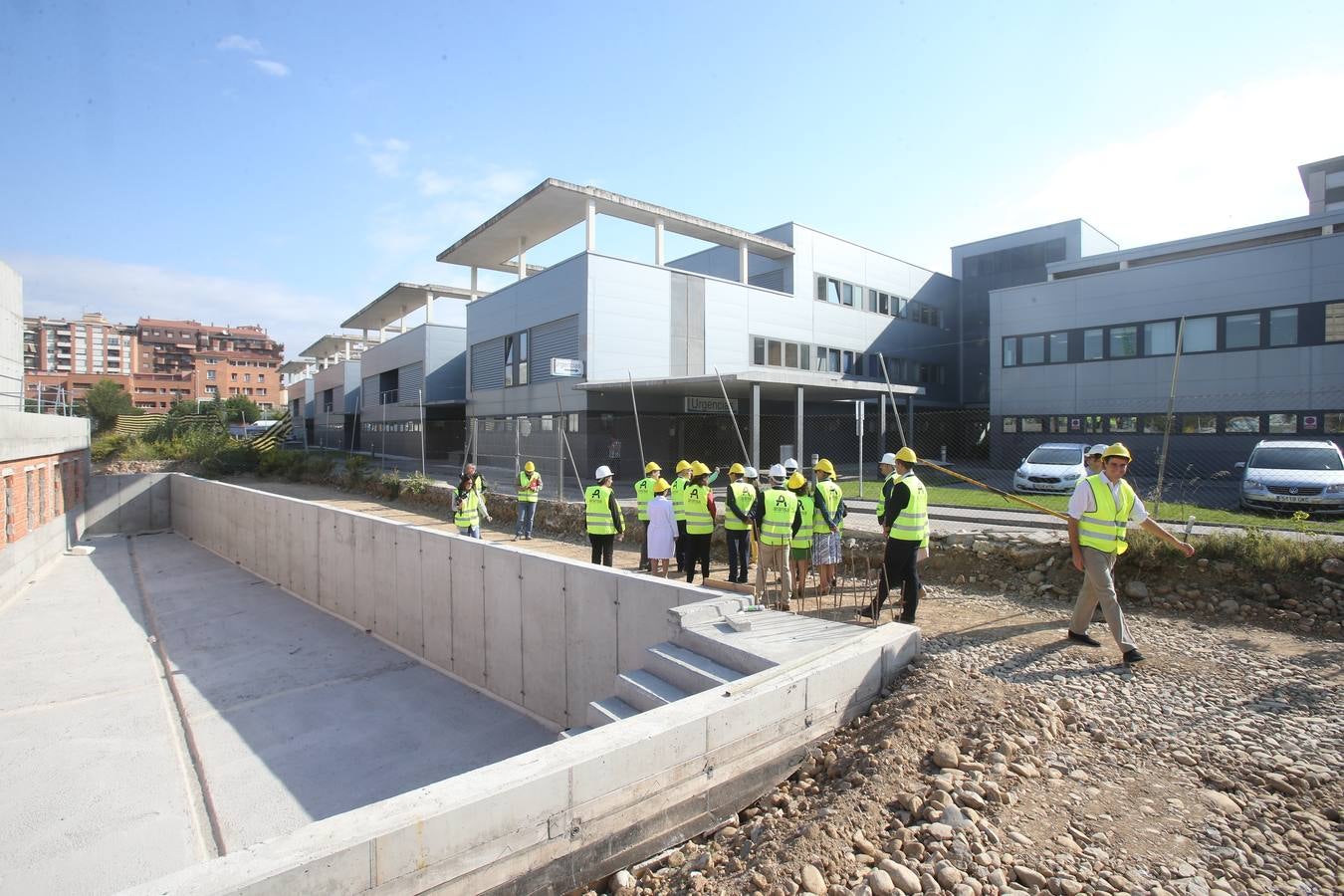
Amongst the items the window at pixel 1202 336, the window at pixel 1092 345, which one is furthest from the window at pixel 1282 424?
the window at pixel 1092 345

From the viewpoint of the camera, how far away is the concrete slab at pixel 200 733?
18.6 feet

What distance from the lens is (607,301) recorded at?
22281 mm

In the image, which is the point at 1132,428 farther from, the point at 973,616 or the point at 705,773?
the point at 705,773

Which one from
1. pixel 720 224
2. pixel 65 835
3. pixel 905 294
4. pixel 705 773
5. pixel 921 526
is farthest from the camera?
pixel 905 294

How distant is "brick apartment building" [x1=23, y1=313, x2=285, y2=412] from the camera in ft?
357

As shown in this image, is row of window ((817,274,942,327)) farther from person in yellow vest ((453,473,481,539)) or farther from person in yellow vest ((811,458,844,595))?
person in yellow vest ((811,458,844,595))

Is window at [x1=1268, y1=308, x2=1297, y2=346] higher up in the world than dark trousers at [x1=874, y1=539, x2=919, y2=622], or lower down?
higher up

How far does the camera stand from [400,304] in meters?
38.7

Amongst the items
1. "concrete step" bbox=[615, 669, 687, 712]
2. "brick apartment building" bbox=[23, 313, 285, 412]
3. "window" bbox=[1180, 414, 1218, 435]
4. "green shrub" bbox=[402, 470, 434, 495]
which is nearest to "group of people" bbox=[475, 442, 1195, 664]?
"concrete step" bbox=[615, 669, 687, 712]

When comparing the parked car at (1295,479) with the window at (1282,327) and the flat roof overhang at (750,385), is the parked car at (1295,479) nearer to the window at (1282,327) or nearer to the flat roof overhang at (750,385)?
the flat roof overhang at (750,385)

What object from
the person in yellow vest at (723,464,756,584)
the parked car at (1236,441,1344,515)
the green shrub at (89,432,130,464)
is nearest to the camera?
the person in yellow vest at (723,464,756,584)

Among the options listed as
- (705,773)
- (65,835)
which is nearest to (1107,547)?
(705,773)

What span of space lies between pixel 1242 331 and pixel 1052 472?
37.9 ft

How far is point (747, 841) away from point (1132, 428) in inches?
971
